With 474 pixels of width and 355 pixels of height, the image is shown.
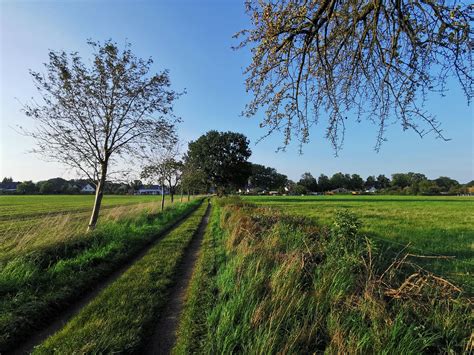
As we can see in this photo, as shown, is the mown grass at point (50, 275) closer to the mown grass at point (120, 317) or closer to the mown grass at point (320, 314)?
the mown grass at point (120, 317)

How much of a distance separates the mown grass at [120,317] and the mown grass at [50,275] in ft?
1.94

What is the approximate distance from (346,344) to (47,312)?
4908mm

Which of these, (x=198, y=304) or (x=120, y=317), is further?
(x=198, y=304)

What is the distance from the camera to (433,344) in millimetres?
2877

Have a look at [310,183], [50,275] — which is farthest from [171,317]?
[310,183]

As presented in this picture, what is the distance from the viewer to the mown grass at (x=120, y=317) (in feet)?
11.2

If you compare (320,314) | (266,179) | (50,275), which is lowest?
(50,275)

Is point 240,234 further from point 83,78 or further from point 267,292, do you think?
point 83,78

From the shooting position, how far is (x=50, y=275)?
5773mm

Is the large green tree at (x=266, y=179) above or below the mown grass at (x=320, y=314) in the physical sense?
above

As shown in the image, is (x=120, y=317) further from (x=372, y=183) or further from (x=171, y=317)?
(x=372, y=183)

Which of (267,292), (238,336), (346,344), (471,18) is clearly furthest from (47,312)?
(471,18)

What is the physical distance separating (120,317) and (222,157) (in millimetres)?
56086

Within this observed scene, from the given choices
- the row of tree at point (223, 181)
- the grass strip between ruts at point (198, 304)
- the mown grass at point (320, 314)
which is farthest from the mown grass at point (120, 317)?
the row of tree at point (223, 181)
